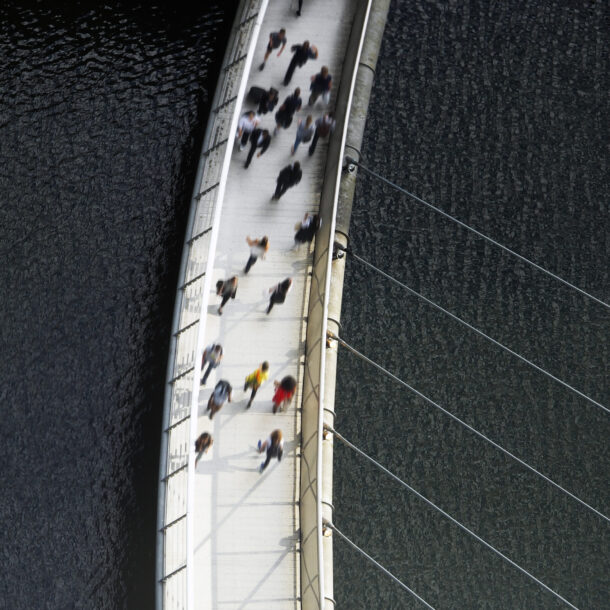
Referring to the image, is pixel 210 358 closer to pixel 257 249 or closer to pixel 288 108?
pixel 257 249

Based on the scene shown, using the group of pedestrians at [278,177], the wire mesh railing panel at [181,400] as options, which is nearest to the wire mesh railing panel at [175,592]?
the group of pedestrians at [278,177]

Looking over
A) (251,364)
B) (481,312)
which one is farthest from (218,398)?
(481,312)

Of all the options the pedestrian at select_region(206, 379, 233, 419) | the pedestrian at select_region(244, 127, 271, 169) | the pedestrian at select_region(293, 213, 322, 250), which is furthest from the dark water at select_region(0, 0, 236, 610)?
the pedestrian at select_region(293, 213, 322, 250)

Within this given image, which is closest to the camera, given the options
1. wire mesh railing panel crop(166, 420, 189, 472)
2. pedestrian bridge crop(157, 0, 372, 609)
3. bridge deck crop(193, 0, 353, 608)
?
pedestrian bridge crop(157, 0, 372, 609)

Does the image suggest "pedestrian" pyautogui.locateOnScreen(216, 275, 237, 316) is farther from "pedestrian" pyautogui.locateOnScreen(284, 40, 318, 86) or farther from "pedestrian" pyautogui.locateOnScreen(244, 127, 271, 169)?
"pedestrian" pyautogui.locateOnScreen(284, 40, 318, 86)

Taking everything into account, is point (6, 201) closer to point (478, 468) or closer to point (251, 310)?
point (251, 310)

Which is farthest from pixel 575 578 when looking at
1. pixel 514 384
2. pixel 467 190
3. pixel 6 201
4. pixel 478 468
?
pixel 6 201

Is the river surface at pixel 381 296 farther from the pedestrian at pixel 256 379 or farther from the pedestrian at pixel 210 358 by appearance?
the pedestrian at pixel 256 379

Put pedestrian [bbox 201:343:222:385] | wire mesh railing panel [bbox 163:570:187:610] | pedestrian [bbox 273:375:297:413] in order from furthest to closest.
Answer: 1. pedestrian [bbox 201:343:222:385]
2. pedestrian [bbox 273:375:297:413]
3. wire mesh railing panel [bbox 163:570:187:610]
